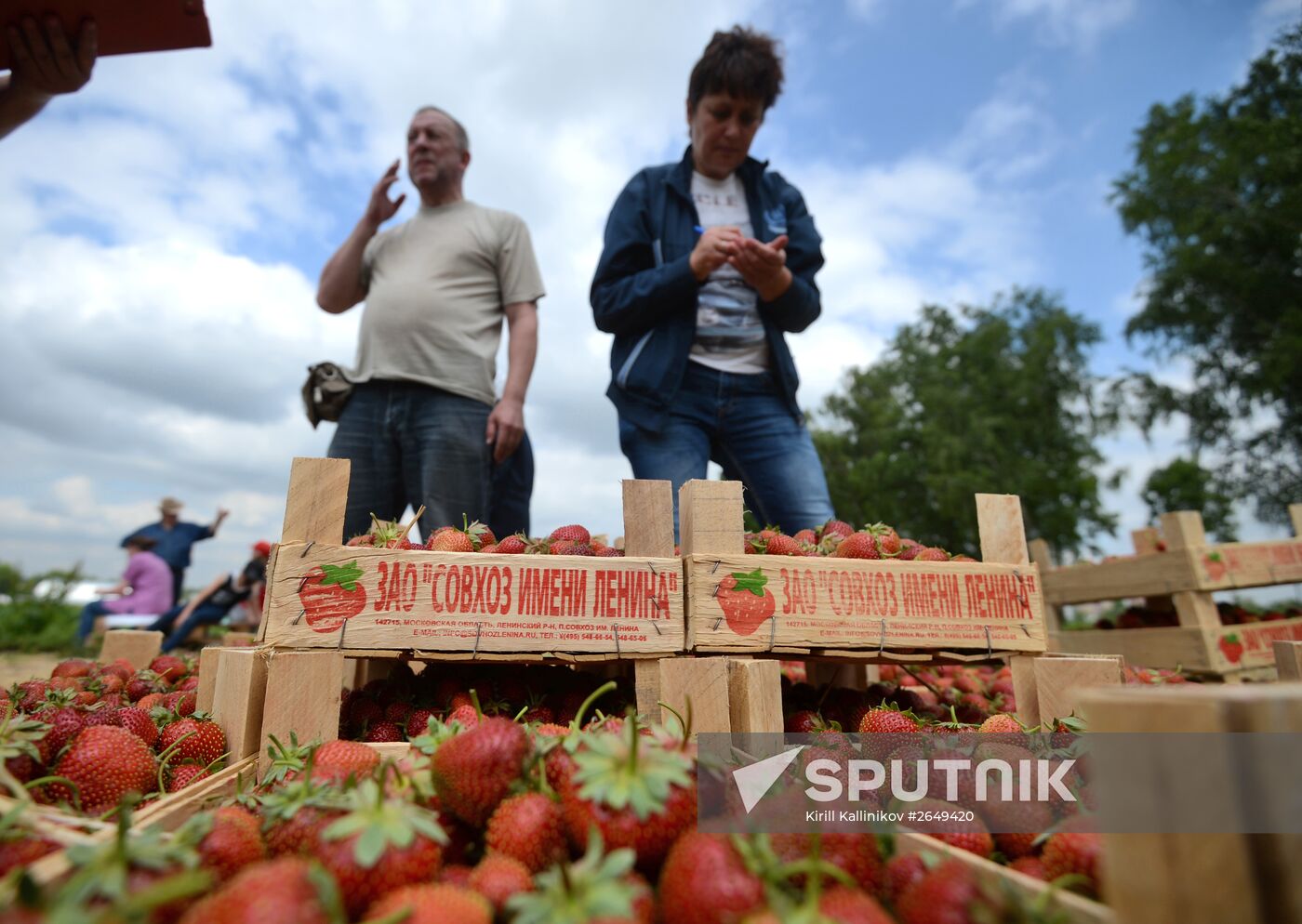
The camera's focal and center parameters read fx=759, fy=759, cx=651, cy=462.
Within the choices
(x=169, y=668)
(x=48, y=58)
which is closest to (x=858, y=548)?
(x=169, y=668)

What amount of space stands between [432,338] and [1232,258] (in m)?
23.0

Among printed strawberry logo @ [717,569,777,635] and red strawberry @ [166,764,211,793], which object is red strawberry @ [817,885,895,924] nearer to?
printed strawberry logo @ [717,569,777,635]

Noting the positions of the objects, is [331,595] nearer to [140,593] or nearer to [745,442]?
[745,442]

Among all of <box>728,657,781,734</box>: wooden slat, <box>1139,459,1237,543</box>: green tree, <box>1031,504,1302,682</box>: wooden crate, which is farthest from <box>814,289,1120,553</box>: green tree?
<box>728,657,781,734</box>: wooden slat

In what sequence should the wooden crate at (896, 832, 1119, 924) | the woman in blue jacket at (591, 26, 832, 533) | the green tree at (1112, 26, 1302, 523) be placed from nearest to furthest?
the wooden crate at (896, 832, 1119, 924) → the woman in blue jacket at (591, 26, 832, 533) → the green tree at (1112, 26, 1302, 523)

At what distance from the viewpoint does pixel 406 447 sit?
322 cm

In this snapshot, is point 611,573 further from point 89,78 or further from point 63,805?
point 89,78

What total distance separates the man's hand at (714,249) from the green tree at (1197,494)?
20.9m

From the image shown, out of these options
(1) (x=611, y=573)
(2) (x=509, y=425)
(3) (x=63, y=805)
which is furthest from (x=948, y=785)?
(2) (x=509, y=425)

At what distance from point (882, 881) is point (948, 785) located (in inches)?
15.4

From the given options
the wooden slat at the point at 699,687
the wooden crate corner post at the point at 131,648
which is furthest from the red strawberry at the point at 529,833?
the wooden crate corner post at the point at 131,648

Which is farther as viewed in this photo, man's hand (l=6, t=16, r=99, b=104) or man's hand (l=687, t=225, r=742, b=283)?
man's hand (l=687, t=225, r=742, b=283)

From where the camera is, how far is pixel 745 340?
10.1ft

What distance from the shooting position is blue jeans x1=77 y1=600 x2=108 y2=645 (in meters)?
8.09
